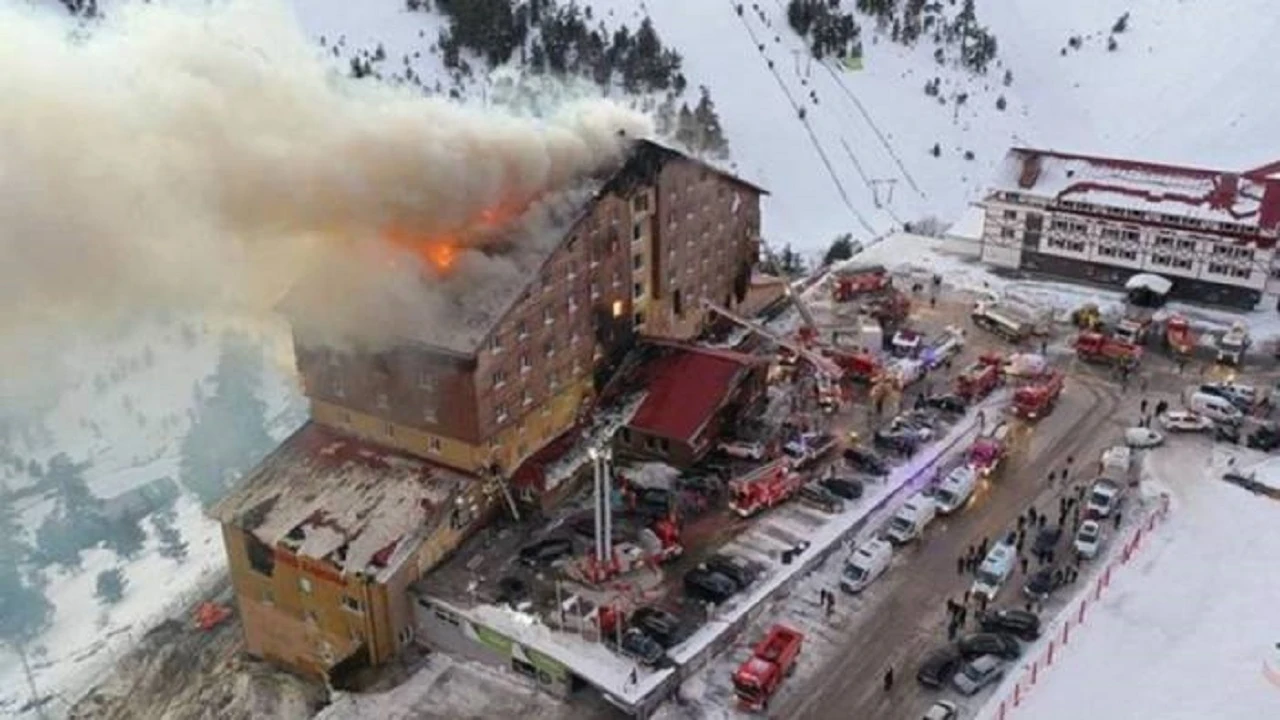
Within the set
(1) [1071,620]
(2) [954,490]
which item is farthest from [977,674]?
(2) [954,490]

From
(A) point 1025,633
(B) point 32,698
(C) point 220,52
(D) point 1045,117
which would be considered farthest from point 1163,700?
(D) point 1045,117

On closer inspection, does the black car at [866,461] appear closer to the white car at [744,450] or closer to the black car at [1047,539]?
the white car at [744,450]

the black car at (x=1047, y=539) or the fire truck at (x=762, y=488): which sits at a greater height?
the fire truck at (x=762, y=488)

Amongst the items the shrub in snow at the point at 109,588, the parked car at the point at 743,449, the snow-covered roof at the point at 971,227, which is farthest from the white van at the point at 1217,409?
the shrub in snow at the point at 109,588

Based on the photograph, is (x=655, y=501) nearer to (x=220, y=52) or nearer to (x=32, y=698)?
(x=220, y=52)

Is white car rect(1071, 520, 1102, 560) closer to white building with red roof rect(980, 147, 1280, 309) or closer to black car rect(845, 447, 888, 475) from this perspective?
black car rect(845, 447, 888, 475)

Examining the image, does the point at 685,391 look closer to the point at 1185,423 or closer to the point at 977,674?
the point at 977,674
